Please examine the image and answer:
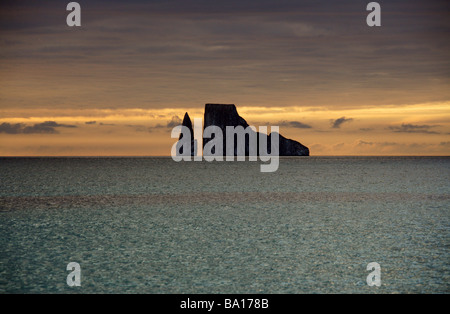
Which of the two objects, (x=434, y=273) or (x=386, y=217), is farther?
(x=386, y=217)

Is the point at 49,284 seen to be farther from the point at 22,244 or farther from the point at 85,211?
the point at 85,211

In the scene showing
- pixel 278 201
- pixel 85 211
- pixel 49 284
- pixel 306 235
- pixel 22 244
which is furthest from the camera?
pixel 278 201

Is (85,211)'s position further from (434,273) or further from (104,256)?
(434,273)

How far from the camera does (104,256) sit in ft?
28.4

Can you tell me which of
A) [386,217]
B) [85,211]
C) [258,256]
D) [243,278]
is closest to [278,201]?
[386,217]

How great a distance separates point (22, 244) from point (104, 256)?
2.24 meters
